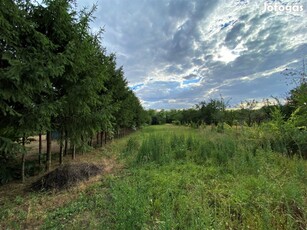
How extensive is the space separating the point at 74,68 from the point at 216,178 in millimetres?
4908

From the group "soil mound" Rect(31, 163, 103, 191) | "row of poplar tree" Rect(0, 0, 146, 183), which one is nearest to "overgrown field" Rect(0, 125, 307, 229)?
"soil mound" Rect(31, 163, 103, 191)

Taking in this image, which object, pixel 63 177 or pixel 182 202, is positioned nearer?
pixel 182 202

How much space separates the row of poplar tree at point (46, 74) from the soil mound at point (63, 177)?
2.83ft

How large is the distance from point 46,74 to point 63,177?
267 cm

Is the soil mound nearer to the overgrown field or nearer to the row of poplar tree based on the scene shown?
the overgrown field

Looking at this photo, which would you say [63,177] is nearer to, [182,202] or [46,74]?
[46,74]

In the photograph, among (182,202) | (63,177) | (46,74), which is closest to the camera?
(182,202)

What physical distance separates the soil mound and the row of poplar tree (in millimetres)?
862

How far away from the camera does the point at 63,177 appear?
17.6 ft

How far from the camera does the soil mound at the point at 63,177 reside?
16.8 feet

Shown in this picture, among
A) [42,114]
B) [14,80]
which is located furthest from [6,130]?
[14,80]

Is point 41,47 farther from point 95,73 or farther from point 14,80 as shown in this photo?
point 95,73

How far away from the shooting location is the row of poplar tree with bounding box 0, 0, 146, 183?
4.14 metres

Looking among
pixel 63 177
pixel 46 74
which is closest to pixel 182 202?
pixel 63 177
